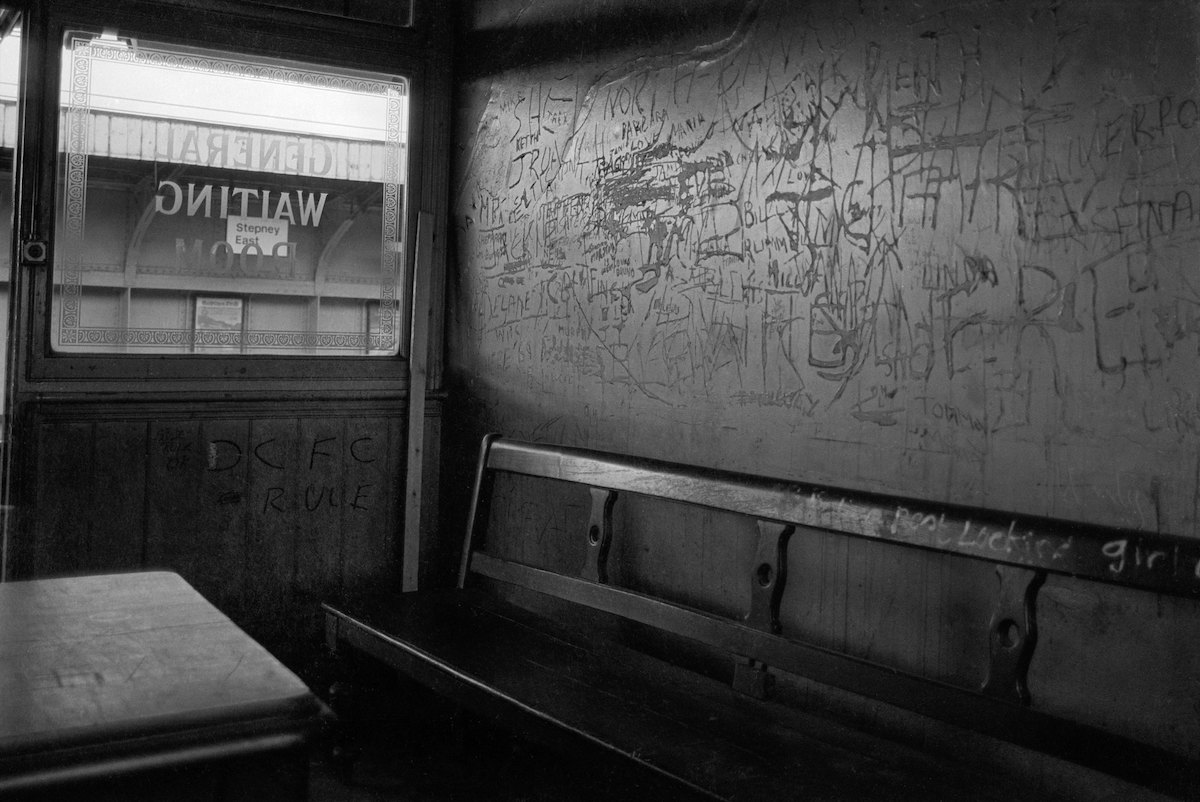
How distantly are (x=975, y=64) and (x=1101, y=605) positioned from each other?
117cm

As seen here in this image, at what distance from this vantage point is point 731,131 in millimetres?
3129

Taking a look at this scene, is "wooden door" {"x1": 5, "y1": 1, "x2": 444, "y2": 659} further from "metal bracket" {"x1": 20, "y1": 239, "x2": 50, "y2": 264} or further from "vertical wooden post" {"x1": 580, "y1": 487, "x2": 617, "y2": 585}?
"vertical wooden post" {"x1": 580, "y1": 487, "x2": 617, "y2": 585}

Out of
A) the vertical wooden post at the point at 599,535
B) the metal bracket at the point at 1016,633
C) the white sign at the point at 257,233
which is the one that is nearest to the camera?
the metal bracket at the point at 1016,633

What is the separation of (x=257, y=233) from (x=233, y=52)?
68 cm

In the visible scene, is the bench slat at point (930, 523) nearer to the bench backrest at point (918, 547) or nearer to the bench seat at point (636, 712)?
the bench backrest at point (918, 547)

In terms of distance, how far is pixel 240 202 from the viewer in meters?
4.32

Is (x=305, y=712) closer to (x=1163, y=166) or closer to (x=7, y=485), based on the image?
(x=1163, y=166)

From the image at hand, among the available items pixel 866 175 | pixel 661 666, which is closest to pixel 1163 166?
pixel 866 175

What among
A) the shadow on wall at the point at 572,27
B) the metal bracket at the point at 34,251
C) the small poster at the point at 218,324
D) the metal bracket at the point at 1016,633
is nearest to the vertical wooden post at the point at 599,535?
the metal bracket at the point at 1016,633

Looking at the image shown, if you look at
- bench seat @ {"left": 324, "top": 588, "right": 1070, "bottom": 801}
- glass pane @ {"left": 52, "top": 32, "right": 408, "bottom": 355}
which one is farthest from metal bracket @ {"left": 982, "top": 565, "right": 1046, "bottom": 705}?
glass pane @ {"left": 52, "top": 32, "right": 408, "bottom": 355}

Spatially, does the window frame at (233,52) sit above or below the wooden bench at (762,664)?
above

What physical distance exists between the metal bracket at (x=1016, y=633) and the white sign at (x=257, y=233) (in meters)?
3.13

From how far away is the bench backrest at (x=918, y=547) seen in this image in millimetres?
1983

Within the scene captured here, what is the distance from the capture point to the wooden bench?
2.06 meters
